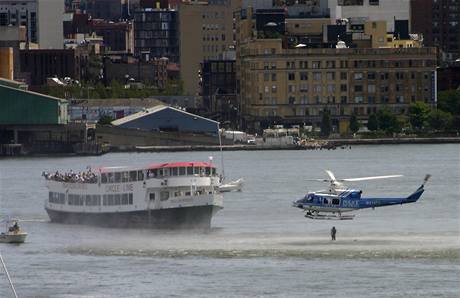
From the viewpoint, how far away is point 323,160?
136m

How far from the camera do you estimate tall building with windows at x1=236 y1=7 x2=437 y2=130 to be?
174625 mm

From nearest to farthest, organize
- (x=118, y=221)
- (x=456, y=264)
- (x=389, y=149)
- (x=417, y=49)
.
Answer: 1. (x=456, y=264)
2. (x=118, y=221)
3. (x=389, y=149)
4. (x=417, y=49)

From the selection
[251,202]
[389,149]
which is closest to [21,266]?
[251,202]

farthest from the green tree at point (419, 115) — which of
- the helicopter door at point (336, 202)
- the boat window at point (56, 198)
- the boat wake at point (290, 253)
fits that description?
the boat wake at point (290, 253)

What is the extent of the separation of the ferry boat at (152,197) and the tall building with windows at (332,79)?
8505cm

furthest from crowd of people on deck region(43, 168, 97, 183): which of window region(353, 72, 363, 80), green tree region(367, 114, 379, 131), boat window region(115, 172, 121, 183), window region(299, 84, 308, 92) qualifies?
Answer: window region(353, 72, 363, 80)

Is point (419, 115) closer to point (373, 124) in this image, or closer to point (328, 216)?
point (373, 124)

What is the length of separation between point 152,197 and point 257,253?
11.1 meters

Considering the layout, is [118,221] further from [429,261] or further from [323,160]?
[323,160]

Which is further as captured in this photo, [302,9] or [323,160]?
[302,9]

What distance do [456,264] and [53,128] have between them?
3579 inches

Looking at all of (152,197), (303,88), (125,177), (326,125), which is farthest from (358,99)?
(152,197)

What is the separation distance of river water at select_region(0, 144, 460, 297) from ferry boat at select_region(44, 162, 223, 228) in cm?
85

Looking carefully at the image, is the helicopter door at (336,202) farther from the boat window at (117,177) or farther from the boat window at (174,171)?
the boat window at (117,177)
